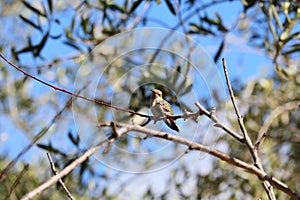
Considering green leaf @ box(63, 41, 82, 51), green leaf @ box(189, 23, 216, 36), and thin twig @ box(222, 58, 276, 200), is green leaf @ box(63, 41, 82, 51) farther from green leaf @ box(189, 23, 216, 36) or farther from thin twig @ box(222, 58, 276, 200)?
→ thin twig @ box(222, 58, 276, 200)

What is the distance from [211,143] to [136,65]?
0.16 metres

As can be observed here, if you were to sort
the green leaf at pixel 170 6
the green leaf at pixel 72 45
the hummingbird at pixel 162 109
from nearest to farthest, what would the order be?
the hummingbird at pixel 162 109, the green leaf at pixel 170 6, the green leaf at pixel 72 45

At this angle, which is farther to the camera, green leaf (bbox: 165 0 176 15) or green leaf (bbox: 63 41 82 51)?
green leaf (bbox: 63 41 82 51)

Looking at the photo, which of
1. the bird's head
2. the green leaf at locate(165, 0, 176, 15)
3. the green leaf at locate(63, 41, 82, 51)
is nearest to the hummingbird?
the bird's head

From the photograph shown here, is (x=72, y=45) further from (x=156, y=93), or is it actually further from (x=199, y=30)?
(x=156, y=93)

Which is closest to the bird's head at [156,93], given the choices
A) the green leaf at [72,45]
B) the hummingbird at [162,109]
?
the hummingbird at [162,109]

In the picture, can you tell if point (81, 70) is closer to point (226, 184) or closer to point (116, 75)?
point (116, 75)

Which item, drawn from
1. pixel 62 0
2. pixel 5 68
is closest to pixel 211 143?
pixel 62 0

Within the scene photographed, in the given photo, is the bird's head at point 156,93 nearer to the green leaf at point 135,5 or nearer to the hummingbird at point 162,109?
the hummingbird at point 162,109

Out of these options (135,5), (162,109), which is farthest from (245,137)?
(135,5)

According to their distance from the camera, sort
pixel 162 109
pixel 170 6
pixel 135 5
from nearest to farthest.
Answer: pixel 162 109
pixel 170 6
pixel 135 5

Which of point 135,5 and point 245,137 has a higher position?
point 135,5

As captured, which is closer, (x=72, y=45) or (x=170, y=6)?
(x=170, y=6)

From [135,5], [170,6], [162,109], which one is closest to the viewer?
[162,109]
